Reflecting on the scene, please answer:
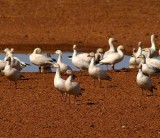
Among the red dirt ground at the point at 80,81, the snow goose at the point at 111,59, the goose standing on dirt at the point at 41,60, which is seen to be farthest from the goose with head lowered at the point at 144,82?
the goose standing on dirt at the point at 41,60

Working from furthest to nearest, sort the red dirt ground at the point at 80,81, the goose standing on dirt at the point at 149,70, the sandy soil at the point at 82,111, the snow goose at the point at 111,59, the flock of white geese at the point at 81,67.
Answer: the snow goose at the point at 111,59 < the goose standing on dirt at the point at 149,70 < the flock of white geese at the point at 81,67 < the red dirt ground at the point at 80,81 < the sandy soil at the point at 82,111

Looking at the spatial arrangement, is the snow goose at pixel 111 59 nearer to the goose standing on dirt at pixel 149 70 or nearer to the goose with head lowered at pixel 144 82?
the goose standing on dirt at pixel 149 70

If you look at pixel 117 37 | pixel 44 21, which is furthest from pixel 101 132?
pixel 44 21

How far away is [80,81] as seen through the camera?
73.5ft

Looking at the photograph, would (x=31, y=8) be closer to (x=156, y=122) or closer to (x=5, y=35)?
(x=5, y=35)

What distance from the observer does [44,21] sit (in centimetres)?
3831

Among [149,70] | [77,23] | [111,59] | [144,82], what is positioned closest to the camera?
[144,82]

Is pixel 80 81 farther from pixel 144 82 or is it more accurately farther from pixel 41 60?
pixel 144 82

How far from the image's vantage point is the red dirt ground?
1594 centimetres

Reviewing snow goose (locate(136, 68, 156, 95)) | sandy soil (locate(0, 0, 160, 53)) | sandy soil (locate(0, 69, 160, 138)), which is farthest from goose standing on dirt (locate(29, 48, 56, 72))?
sandy soil (locate(0, 0, 160, 53))

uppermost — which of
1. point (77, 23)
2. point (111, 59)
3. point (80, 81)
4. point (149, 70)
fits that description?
point (77, 23)

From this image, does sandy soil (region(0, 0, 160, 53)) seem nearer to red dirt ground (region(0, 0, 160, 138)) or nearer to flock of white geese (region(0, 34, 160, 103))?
red dirt ground (region(0, 0, 160, 138))

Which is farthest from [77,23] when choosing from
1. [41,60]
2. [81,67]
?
[81,67]

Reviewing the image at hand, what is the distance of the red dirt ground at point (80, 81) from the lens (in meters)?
15.9
